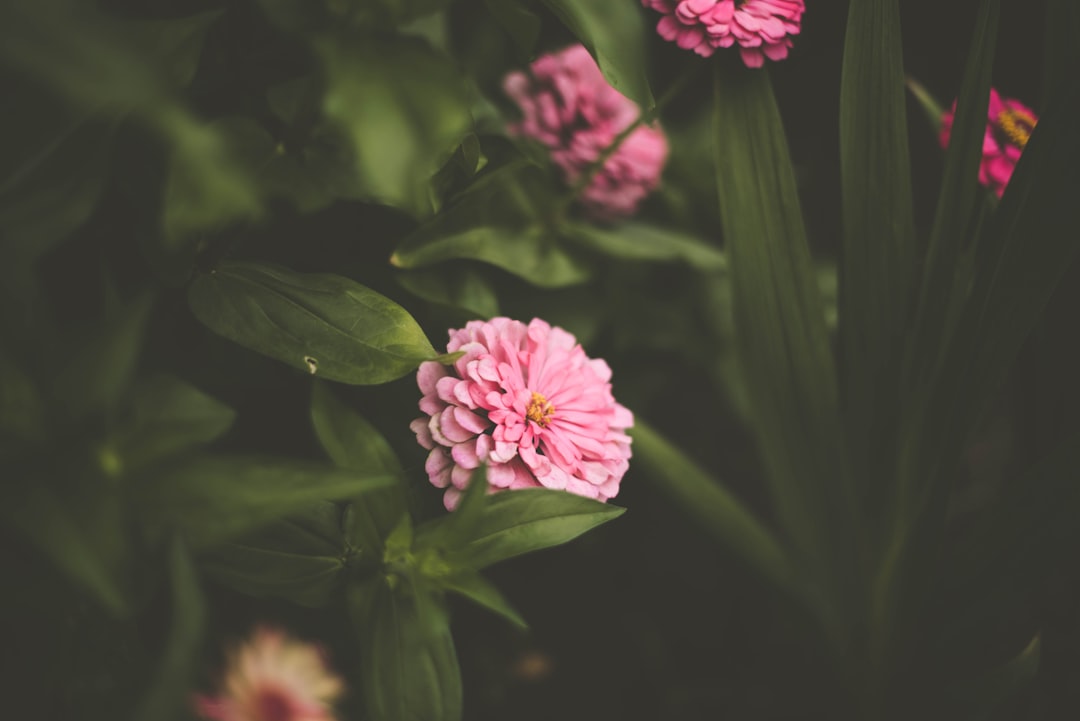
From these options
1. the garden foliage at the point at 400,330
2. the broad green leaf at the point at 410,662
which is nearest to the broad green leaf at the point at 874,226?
the garden foliage at the point at 400,330

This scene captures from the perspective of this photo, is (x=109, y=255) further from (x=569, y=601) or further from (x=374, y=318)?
(x=569, y=601)


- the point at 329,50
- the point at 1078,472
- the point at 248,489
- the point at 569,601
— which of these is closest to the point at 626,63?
the point at 329,50

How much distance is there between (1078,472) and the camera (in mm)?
569

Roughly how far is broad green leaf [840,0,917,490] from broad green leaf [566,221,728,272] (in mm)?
140

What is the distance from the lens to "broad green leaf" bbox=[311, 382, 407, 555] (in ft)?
1.49

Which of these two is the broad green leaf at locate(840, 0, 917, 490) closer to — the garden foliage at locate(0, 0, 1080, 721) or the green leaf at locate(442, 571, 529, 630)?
the garden foliage at locate(0, 0, 1080, 721)

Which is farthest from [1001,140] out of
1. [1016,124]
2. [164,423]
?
[164,423]

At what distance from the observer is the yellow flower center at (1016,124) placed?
2.16ft

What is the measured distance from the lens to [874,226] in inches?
24.3

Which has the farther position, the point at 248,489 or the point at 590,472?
the point at 590,472

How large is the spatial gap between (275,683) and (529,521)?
0.31 meters

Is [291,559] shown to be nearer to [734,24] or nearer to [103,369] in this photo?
[103,369]

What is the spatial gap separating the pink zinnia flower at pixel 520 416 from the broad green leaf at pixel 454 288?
0.22ft

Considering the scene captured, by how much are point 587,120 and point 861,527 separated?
0.50 m
